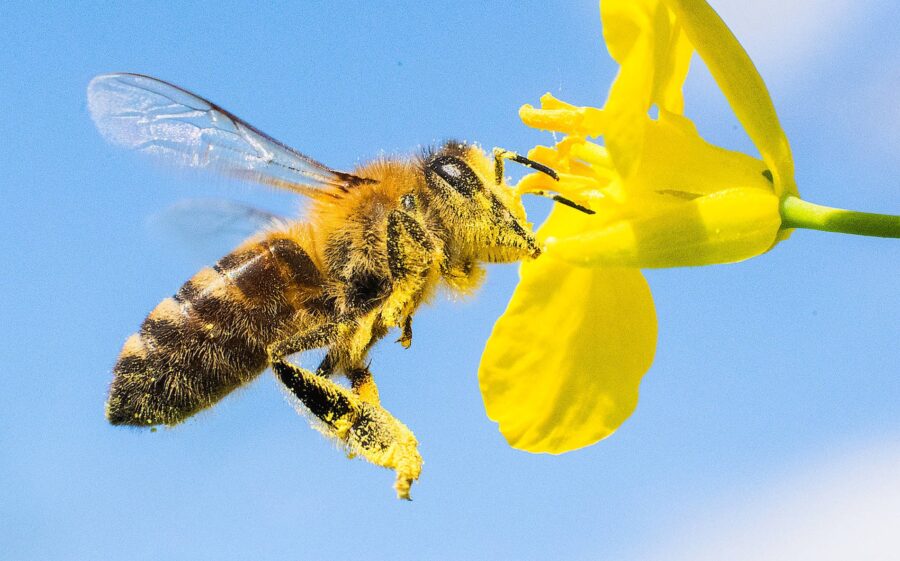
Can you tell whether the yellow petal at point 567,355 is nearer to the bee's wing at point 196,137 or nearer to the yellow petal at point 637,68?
the yellow petal at point 637,68

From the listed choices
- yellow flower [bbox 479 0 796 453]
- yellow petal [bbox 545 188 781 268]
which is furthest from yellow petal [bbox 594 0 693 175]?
yellow petal [bbox 545 188 781 268]

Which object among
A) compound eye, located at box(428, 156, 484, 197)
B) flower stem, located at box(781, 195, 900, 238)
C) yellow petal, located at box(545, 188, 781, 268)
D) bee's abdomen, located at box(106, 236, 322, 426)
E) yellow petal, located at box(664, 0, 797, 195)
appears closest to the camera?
flower stem, located at box(781, 195, 900, 238)

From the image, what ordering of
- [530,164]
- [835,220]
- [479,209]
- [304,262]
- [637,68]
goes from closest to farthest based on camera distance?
[835,220] < [637,68] < [530,164] < [479,209] < [304,262]

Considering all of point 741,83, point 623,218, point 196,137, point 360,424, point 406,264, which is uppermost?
point 196,137

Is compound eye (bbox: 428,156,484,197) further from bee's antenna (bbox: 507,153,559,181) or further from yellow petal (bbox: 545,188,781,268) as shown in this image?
yellow petal (bbox: 545,188,781,268)

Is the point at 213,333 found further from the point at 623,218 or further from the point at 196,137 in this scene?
the point at 623,218

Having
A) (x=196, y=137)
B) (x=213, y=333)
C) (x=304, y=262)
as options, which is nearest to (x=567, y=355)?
(x=304, y=262)
